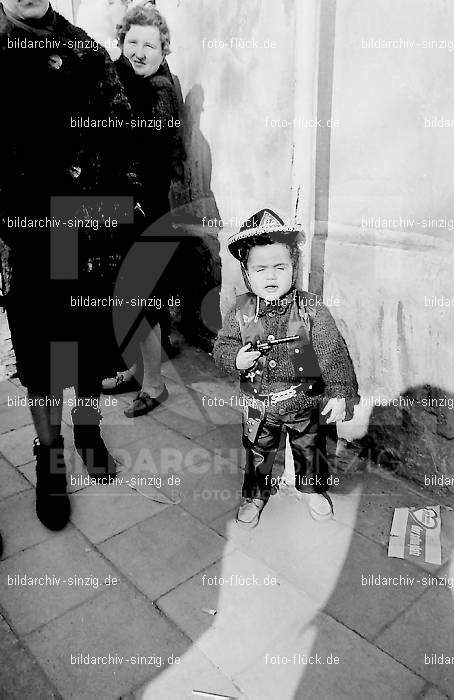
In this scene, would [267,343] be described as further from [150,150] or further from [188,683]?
[150,150]

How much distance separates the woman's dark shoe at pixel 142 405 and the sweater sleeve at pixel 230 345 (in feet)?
5.11

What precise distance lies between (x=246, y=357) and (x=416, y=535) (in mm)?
1317

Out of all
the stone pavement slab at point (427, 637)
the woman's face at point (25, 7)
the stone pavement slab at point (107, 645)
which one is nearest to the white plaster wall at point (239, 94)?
the woman's face at point (25, 7)

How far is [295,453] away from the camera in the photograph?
306 cm

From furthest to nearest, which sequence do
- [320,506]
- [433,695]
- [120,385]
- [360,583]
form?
[120,385] → [320,506] → [360,583] → [433,695]

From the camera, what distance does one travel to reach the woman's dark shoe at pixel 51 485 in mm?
3043

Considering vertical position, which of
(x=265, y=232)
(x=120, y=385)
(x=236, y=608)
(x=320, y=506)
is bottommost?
(x=236, y=608)

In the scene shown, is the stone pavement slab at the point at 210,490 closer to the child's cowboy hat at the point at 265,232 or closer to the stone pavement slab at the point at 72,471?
the stone pavement slab at the point at 72,471

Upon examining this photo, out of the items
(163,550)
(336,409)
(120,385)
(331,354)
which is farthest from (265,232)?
(120,385)

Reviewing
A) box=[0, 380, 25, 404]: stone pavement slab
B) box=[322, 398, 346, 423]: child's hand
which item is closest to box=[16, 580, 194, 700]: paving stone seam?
box=[322, 398, 346, 423]: child's hand

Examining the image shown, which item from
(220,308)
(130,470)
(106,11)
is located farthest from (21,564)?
(106,11)

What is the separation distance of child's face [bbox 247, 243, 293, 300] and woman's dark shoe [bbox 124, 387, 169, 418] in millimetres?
1904

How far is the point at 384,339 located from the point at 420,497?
37.5 inches

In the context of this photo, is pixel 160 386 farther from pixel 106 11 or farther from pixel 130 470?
pixel 106 11
